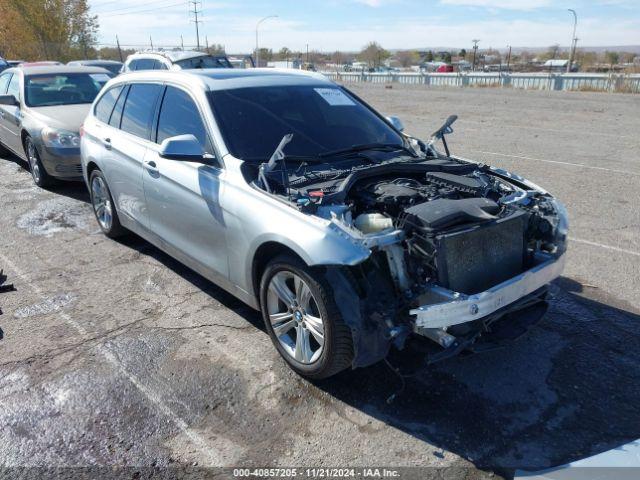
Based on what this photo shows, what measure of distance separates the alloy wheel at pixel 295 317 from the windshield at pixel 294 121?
104 cm

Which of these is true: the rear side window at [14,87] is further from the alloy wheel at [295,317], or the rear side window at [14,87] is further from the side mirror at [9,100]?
the alloy wheel at [295,317]

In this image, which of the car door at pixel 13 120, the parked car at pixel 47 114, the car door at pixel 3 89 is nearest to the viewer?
the parked car at pixel 47 114

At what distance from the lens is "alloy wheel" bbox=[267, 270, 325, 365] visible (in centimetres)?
326

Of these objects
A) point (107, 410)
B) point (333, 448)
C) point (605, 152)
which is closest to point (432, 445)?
point (333, 448)

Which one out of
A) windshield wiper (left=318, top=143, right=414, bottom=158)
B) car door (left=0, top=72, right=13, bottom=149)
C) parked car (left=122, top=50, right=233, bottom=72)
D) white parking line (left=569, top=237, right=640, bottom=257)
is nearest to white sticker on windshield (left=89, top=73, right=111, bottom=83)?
car door (left=0, top=72, right=13, bottom=149)

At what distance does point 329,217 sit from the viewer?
10.4ft

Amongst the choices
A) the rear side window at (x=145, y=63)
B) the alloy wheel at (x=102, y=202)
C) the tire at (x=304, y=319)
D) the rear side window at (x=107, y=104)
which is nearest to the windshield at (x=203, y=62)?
the rear side window at (x=145, y=63)

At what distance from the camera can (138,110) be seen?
5.05m

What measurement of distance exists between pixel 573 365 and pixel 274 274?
2125mm

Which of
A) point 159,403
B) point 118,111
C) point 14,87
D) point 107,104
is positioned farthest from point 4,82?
point 159,403

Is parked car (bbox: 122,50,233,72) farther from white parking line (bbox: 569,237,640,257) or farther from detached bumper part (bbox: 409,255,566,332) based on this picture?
detached bumper part (bbox: 409,255,566,332)

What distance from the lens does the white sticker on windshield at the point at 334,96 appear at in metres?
4.72

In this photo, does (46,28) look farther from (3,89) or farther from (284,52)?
(284,52)

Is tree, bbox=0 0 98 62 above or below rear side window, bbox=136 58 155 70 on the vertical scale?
above
